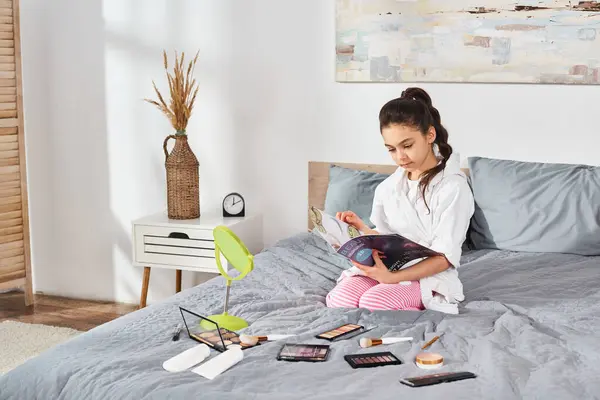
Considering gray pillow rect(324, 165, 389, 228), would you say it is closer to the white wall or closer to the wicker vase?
the white wall

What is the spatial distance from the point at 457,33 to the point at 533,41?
0.30 metres

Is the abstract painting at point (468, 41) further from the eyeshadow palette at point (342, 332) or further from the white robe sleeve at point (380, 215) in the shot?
the eyeshadow palette at point (342, 332)

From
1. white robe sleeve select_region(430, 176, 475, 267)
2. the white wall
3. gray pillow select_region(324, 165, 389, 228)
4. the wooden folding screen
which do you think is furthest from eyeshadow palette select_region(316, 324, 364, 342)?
the wooden folding screen

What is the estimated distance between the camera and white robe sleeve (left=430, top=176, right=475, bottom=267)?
238cm

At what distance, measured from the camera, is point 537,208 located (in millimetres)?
3082

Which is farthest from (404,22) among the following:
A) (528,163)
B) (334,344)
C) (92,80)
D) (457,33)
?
(334,344)

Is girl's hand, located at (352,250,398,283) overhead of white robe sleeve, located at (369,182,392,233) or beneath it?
beneath

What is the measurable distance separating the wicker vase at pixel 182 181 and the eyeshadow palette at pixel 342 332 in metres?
1.59

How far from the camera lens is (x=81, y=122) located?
4.07 meters

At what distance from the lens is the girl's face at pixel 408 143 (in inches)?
94.9

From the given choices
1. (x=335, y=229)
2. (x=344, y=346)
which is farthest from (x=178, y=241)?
(x=344, y=346)

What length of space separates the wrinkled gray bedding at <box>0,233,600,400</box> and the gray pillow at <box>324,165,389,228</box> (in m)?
0.58

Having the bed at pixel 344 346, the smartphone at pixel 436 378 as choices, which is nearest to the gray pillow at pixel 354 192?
the bed at pixel 344 346

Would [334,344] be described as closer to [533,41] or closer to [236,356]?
[236,356]
